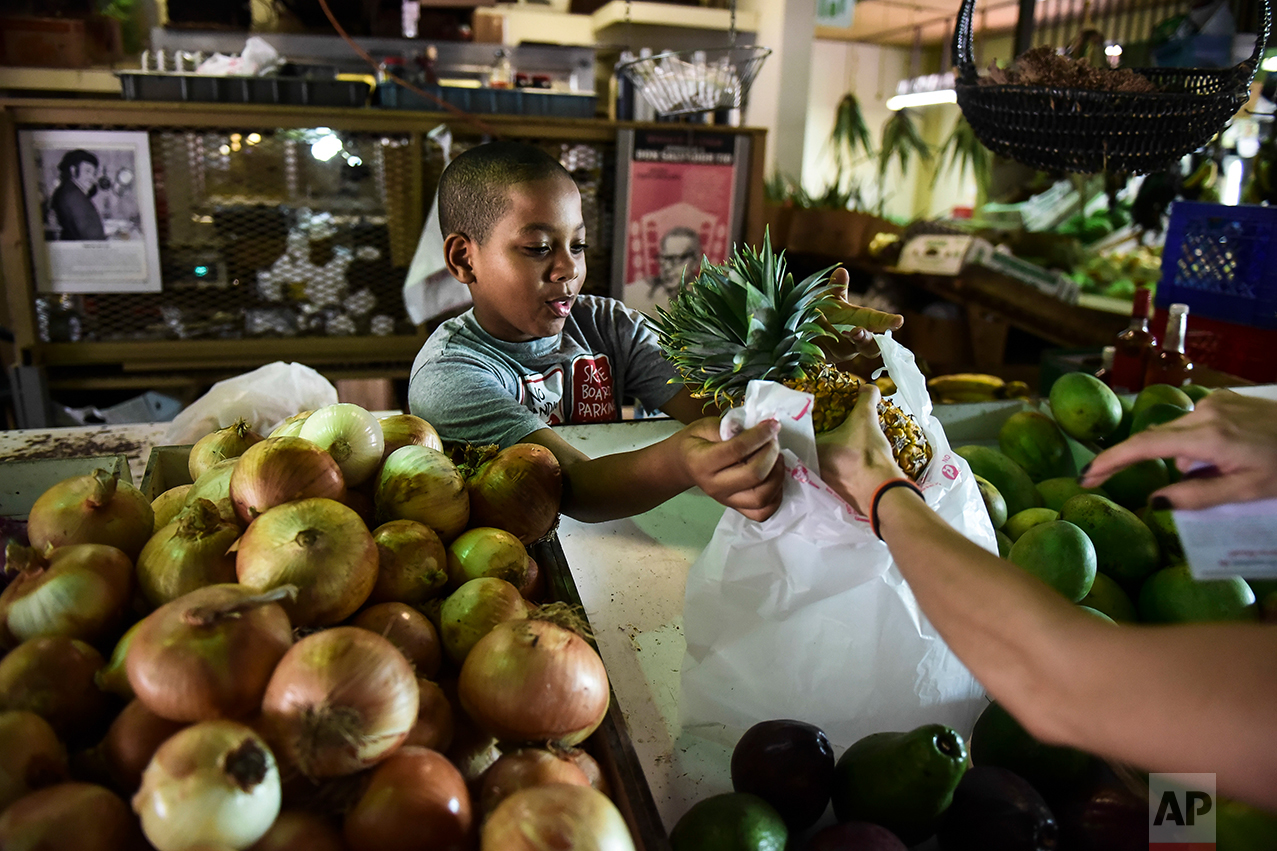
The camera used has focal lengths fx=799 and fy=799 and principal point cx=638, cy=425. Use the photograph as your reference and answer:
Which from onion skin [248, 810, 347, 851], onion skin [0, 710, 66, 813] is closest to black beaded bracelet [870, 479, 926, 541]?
onion skin [248, 810, 347, 851]

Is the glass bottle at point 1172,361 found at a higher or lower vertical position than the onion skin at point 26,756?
higher

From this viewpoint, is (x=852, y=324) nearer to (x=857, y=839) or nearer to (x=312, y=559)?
(x=857, y=839)

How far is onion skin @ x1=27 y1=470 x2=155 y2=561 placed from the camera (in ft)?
3.59

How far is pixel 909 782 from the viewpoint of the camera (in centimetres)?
90

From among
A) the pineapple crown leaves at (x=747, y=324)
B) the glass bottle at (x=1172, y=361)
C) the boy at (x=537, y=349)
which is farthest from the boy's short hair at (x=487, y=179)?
the glass bottle at (x=1172, y=361)

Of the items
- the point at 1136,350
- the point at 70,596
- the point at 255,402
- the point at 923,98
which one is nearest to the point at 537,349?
the point at 255,402

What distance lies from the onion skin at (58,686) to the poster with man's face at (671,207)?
341cm

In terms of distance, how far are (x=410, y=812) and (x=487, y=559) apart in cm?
47

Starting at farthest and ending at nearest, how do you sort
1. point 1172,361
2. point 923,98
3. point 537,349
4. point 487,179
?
point 923,98, point 1172,361, point 537,349, point 487,179

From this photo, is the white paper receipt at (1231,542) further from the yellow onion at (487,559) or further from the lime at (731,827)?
the yellow onion at (487,559)

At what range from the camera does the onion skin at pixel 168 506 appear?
1244mm

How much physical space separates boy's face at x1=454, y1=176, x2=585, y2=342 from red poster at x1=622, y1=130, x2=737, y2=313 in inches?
82.0

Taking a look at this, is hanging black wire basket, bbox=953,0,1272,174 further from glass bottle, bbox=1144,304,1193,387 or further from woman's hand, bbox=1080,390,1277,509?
woman's hand, bbox=1080,390,1277,509

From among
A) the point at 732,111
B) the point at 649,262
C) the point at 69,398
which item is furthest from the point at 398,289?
the point at 732,111
